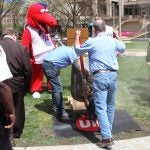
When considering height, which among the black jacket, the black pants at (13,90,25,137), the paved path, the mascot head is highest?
the mascot head

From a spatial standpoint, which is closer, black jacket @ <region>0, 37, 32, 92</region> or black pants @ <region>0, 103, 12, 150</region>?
black pants @ <region>0, 103, 12, 150</region>

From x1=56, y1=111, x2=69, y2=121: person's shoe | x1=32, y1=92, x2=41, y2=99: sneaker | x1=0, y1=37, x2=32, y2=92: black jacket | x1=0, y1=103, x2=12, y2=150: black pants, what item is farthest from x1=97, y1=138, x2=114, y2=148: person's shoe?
x1=32, y1=92, x2=41, y2=99: sneaker

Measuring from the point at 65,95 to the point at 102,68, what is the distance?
10.9ft

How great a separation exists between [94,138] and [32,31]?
10.4 ft

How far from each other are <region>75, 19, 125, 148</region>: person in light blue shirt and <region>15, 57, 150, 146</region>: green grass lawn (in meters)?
0.51

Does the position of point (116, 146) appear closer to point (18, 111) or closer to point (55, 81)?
point (18, 111)

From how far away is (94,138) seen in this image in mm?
6473

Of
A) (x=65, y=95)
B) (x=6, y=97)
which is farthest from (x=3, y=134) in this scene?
(x=65, y=95)

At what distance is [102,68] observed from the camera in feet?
19.5

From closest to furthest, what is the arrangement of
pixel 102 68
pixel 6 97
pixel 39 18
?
pixel 6 97 < pixel 102 68 < pixel 39 18

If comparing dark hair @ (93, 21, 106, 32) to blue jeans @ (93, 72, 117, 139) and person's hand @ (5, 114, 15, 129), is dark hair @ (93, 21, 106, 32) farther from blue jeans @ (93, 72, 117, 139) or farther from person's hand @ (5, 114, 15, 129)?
person's hand @ (5, 114, 15, 129)

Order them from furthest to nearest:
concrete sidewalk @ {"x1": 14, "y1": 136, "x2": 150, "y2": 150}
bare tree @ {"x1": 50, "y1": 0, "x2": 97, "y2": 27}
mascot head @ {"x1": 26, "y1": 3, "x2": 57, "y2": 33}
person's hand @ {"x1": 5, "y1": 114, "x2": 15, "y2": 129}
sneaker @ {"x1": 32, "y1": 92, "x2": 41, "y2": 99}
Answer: bare tree @ {"x1": 50, "y1": 0, "x2": 97, "y2": 27}
sneaker @ {"x1": 32, "y1": 92, "x2": 41, "y2": 99}
mascot head @ {"x1": 26, "y1": 3, "x2": 57, "y2": 33}
concrete sidewalk @ {"x1": 14, "y1": 136, "x2": 150, "y2": 150}
person's hand @ {"x1": 5, "y1": 114, "x2": 15, "y2": 129}

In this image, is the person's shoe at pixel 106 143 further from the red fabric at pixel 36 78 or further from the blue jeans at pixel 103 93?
the red fabric at pixel 36 78

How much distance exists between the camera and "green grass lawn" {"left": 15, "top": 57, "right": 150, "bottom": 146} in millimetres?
6468
